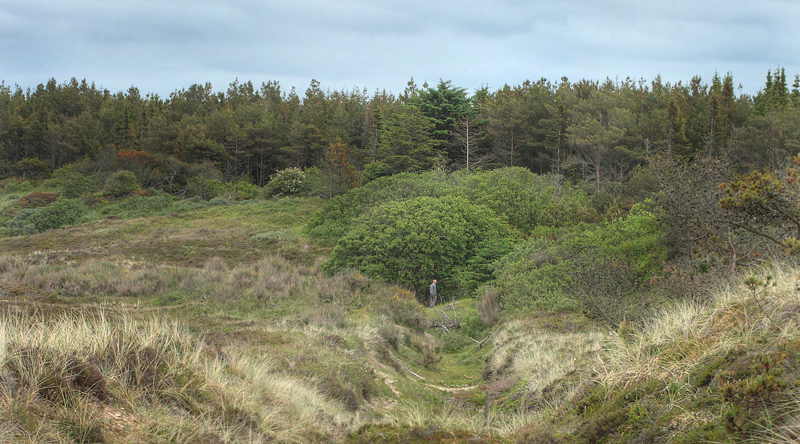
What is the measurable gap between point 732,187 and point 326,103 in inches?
3036

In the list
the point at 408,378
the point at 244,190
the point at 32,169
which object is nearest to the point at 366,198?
the point at 408,378

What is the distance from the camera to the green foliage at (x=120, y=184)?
49.9 metres

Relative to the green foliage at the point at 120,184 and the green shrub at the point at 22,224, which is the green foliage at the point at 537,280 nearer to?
the green shrub at the point at 22,224

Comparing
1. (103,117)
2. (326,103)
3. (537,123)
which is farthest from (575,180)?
(103,117)

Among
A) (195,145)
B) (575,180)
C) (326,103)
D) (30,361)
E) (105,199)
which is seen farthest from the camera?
(326,103)

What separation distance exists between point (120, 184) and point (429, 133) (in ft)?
101

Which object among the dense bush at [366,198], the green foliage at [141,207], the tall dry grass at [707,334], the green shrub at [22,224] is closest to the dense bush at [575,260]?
the tall dry grass at [707,334]

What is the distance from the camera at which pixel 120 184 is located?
164 ft

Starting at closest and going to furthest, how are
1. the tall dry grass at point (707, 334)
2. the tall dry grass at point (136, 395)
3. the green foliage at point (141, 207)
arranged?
1. the tall dry grass at point (136, 395)
2. the tall dry grass at point (707, 334)
3. the green foliage at point (141, 207)

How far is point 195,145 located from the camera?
60.6 meters

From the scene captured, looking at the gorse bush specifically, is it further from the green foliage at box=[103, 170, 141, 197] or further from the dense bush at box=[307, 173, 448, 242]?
the green foliage at box=[103, 170, 141, 197]

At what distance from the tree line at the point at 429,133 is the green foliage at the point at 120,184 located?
4.65m

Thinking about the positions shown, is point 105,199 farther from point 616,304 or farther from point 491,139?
point 616,304

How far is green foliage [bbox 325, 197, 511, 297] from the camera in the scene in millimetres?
20594
